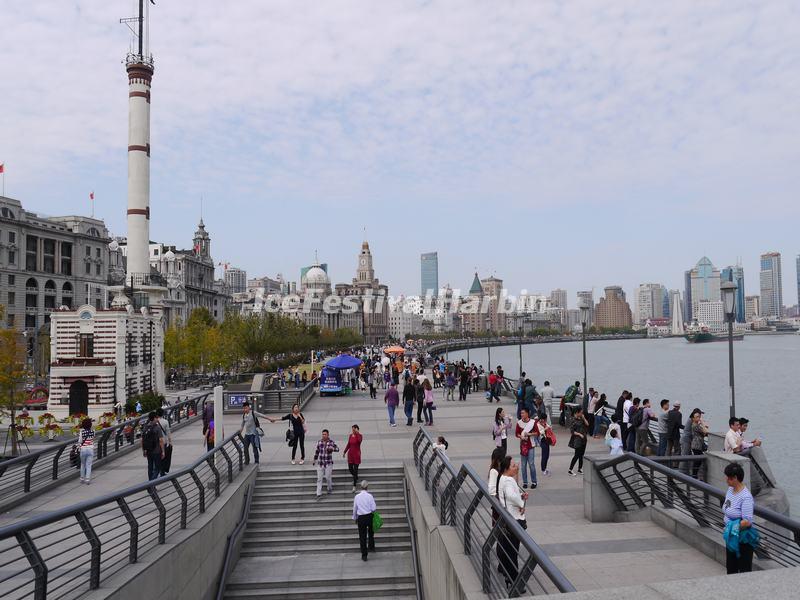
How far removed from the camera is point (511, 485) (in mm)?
8289

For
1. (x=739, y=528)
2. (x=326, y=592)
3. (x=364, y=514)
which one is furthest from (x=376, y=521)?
(x=739, y=528)

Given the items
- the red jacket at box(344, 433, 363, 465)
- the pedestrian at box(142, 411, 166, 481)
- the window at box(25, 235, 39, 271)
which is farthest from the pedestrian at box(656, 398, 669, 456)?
the window at box(25, 235, 39, 271)

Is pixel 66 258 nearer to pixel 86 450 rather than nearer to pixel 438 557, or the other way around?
pixel 86 450

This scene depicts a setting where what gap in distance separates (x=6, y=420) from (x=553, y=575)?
134ft

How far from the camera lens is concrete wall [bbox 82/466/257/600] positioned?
8516 millimetres

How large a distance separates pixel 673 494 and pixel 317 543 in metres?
7.41

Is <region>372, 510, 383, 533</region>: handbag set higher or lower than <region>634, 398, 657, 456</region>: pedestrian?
lower

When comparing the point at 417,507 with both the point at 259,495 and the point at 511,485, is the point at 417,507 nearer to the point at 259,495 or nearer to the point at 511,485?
the point at 259,495

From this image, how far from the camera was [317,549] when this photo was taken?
13664 millimetres

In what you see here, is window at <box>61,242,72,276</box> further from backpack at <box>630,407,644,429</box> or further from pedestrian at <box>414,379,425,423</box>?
backpack at <box>630,407,644,429</box>

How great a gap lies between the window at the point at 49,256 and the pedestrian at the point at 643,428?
271ft

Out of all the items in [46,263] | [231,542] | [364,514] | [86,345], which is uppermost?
[46,263]

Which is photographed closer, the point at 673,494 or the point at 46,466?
the point at 673,494

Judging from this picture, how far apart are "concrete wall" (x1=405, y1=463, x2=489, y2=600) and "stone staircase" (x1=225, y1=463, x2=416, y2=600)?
2.22ft
